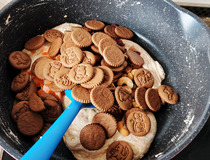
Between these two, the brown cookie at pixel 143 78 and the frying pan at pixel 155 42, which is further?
the brown cookie at pixel 143 78

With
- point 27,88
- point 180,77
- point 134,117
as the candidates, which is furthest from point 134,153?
point 27,88

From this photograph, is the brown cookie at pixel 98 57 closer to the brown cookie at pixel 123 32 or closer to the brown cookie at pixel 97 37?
the brown cookie at pixel 97 37

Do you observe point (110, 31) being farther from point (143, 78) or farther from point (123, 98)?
point (123, 98)

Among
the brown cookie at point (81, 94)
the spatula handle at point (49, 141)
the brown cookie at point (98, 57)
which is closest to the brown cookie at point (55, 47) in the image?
the brown cookie at point (98, 57)

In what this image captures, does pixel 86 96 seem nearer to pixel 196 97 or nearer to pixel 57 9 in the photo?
pixel 196 97

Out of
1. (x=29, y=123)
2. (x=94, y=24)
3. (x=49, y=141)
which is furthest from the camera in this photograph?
(x=94, y=24)

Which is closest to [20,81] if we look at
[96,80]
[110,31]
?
[96,80]

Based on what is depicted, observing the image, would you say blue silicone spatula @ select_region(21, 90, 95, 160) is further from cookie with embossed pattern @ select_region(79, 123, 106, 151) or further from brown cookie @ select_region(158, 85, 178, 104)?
brown cookie @ select_region(158, 85, 178, 104)
